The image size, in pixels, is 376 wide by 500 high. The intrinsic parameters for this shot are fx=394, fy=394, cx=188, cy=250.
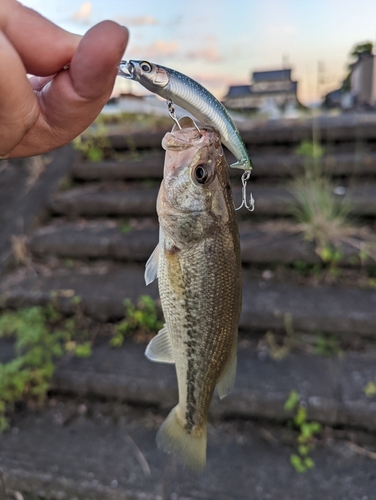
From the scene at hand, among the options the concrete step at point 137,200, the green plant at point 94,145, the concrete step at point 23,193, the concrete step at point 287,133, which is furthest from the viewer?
the green plant at point 94,145

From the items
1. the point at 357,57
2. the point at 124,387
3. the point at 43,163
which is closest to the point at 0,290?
the point at 124,387

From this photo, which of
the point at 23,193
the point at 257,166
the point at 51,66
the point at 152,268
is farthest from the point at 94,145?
the point at 51,66

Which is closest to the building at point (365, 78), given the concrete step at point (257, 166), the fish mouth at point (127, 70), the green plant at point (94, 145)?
the concrete step at point (257, 166)

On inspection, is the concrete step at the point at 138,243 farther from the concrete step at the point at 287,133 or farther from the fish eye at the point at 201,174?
the fish eye at the point at 201,174

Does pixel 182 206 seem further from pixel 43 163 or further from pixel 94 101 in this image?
pixel 43 163

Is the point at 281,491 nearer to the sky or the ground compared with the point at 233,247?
nearer to the ground

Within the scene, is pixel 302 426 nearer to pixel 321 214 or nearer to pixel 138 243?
pixel 321 214

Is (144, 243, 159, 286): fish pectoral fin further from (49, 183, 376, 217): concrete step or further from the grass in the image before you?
(49, 183, 376, 217): concrete step
